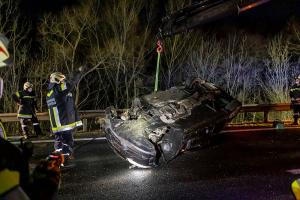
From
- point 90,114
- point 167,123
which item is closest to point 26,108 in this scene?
point 90,114

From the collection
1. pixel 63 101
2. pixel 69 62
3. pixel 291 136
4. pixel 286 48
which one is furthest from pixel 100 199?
pixel 286 48

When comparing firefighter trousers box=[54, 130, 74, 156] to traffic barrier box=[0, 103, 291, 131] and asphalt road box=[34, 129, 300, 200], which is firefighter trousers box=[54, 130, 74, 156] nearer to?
asphalt road box=[34, 129, 300, 200]

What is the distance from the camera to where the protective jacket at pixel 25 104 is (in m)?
10.1

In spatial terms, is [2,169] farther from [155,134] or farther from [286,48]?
[286,48]

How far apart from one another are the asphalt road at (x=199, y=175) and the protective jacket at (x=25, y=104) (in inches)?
91.4

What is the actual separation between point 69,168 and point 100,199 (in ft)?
5.71

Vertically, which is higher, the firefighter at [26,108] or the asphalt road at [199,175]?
the firefighter at [26,108]

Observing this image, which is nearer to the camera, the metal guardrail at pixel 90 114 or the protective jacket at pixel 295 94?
the metal guardrail at pixel 90 114

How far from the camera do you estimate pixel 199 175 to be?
19.5ft

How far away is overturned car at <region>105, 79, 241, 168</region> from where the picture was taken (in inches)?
228

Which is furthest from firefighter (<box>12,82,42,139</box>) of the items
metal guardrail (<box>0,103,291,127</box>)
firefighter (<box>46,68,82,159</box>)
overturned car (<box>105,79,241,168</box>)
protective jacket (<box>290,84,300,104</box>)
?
protective jacket (<box>290,84,300,104</box>)

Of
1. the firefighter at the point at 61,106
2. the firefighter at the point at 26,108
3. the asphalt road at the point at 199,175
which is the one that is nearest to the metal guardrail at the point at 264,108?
the asphalt road at the point at 199,175

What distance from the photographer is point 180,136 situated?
5.77 m

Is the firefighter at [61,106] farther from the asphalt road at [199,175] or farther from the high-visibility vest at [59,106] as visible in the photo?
the asphalt road at [199,175]
